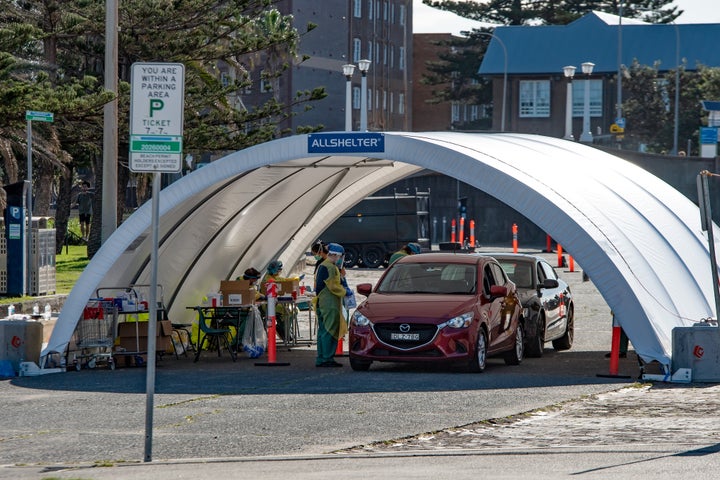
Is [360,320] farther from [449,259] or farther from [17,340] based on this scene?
[17,340]

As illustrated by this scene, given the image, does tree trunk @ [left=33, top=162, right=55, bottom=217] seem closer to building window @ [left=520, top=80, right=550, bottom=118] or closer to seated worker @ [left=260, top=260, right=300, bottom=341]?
seated worker @ [left=260, top=260, right=300, bottom=341]

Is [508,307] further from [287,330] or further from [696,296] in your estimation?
[287,330]

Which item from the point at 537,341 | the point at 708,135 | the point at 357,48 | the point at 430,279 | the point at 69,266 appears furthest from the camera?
the point at 357,48

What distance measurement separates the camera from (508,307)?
20188 millimetres

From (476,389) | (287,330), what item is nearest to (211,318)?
(287,330)

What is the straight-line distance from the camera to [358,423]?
46.0ft

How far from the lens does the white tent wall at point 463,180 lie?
739 inches

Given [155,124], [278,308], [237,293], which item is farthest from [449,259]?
[155,124]

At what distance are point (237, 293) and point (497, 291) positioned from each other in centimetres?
463

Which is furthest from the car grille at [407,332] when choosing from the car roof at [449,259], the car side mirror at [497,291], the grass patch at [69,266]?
the grass patch at [69,266]

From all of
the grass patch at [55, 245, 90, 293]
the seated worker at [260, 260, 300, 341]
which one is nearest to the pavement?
the seated worker at [260, 260, 300, 341]

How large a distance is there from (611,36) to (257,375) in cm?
7089

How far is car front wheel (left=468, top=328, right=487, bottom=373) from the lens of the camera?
61.5ft

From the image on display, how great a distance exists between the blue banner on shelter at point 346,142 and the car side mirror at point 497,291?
2504 mm
